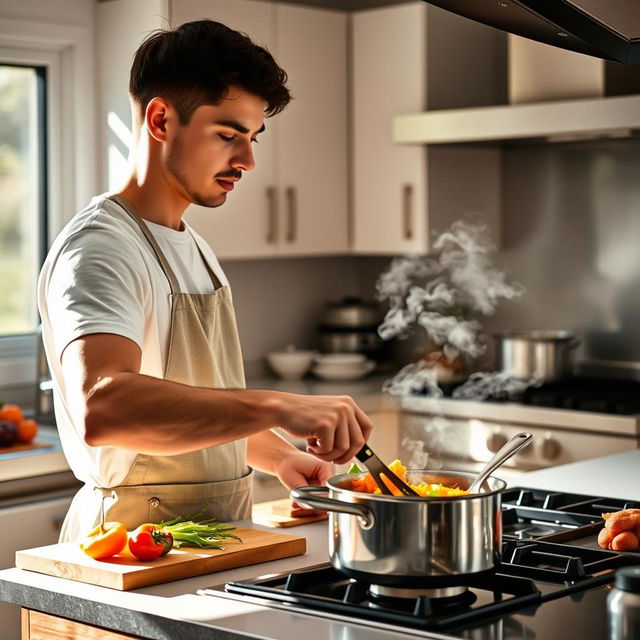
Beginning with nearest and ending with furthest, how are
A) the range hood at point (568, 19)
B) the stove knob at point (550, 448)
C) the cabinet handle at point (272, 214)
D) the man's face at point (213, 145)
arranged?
the range hood at point (568, 19) → the man's face at point (213, 145) → the stove knob at point (550, 448) → the cabinet handle at point (272, 214)

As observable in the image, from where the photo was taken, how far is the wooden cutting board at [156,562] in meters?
1.60

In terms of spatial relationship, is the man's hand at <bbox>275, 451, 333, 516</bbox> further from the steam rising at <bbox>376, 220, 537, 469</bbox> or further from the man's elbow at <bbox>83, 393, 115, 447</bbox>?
the steam rising at <bbox>376, 220, 537, 469</bbox>

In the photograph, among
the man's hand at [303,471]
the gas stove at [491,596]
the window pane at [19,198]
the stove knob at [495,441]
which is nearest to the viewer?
the gas stove at [491,596]

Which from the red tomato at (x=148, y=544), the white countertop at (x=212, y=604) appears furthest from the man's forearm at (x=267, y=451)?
the red tomato at (x=148, y=544)

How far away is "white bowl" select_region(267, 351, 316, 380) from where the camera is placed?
4.39 m

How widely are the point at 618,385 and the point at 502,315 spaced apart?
2.09ft

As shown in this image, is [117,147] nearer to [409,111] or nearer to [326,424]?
[409,111]

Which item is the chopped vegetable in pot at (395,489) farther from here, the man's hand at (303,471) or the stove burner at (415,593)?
the man's hand at (303,471)

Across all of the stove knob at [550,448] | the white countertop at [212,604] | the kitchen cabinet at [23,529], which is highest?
the white countertop at [212,604]

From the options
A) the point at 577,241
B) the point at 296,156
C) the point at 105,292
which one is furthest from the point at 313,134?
the point at 105,292

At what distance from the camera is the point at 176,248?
2.09 metres

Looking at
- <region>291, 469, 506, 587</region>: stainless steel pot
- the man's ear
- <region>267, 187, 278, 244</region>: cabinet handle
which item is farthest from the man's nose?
<region>267, 187, 278, 244</region>: cabinet handle

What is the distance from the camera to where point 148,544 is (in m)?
1.65

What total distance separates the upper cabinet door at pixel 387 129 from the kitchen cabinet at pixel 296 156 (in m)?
0.07
